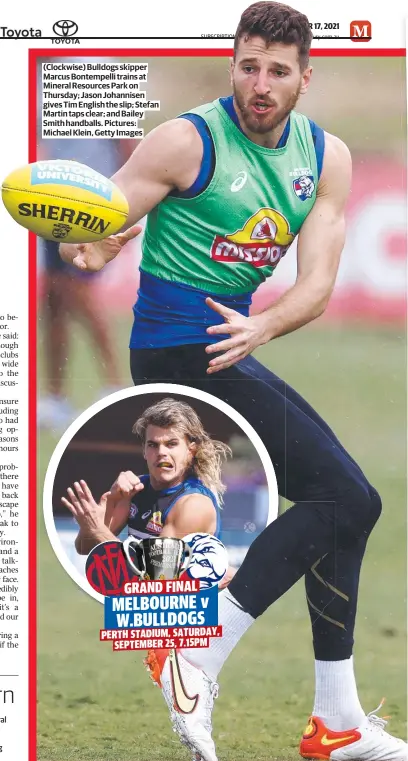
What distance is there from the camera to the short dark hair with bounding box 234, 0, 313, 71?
568 cm

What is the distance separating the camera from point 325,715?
591cm

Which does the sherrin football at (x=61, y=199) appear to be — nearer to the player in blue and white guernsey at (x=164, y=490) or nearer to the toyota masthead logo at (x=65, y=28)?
the toyota masthead logo at (x=65, y=28)

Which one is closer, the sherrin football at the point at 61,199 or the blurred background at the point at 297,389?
the sherrin football at the point at 61,199

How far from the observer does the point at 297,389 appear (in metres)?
5.92

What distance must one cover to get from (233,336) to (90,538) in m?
1.09

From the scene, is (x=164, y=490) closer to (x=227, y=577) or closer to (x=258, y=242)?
(x=227, y=577)

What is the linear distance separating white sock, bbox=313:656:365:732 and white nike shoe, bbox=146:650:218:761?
500 millimetres

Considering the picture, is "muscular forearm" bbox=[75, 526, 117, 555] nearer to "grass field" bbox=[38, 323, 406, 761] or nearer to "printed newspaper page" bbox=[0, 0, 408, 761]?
"printed newspaper page" bbox=[0, 0, 408, 761]

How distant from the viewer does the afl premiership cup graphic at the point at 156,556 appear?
579cm

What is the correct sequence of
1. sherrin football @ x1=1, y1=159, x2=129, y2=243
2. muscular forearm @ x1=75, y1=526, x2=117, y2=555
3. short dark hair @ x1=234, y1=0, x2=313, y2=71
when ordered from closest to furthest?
sherrin football @ x1=1, y1=159, x2=129, y2=243, short dark hair @ x1=234, y1=0, x2=313, y2=71, muscular forearm @ x1=75, y1=526, x2=117, y2=555

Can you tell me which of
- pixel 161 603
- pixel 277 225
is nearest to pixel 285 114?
pixel 277 225

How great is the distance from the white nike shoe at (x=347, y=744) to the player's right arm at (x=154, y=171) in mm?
2328

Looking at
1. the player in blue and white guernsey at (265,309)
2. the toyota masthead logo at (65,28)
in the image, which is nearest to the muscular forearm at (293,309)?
the player in blue and white guernsey at (265,309)

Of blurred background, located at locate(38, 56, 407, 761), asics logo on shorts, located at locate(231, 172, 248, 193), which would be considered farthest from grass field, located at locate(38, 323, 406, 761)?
asics logo on shorts, located at locate(231, 172, 248, 193)
